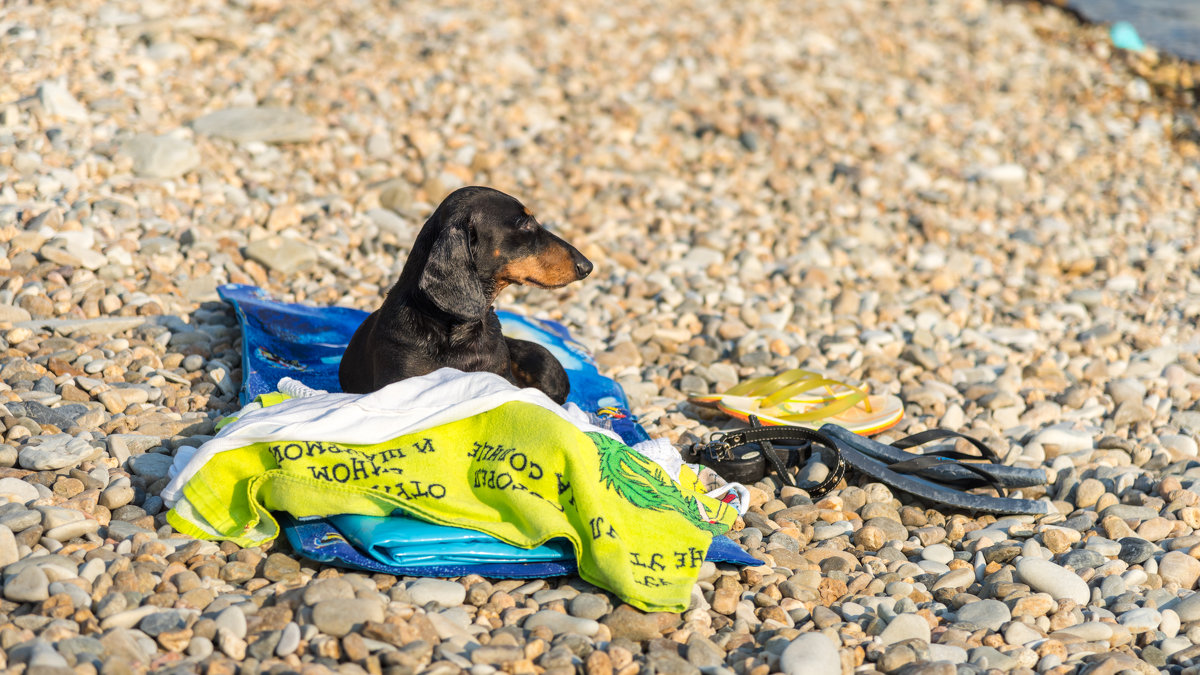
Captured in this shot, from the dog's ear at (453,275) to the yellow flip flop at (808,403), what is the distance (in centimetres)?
157

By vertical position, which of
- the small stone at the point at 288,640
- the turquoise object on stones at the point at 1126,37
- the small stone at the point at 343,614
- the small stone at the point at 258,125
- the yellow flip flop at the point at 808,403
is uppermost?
the turquoise object on stones at the point at 1126,37

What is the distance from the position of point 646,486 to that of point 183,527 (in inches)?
65.7

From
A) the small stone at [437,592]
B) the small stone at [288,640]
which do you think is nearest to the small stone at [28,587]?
the small stone at [288,640]

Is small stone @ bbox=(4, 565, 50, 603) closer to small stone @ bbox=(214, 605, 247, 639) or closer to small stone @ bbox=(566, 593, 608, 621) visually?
small stone @ bbox=(214, 605, 247, 639)

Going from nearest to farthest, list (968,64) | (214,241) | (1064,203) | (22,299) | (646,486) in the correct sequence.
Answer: (646,486) → (22,299) → (214,241) → (1064,203) → (968,64)

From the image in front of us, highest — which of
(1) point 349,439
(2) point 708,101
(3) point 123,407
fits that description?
(2) point 708,101

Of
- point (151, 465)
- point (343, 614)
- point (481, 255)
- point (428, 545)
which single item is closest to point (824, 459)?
point (481, 255)

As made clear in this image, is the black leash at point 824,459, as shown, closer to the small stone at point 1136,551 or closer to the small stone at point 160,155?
the small stone at point 1136,551

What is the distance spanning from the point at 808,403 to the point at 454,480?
7.40 ft

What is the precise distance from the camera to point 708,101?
9.88 metres

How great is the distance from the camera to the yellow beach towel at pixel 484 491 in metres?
3.55

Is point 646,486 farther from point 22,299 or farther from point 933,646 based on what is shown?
point 22,299

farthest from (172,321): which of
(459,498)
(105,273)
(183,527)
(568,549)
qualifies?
(568,549)

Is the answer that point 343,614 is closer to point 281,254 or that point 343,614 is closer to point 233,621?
point 233,621
